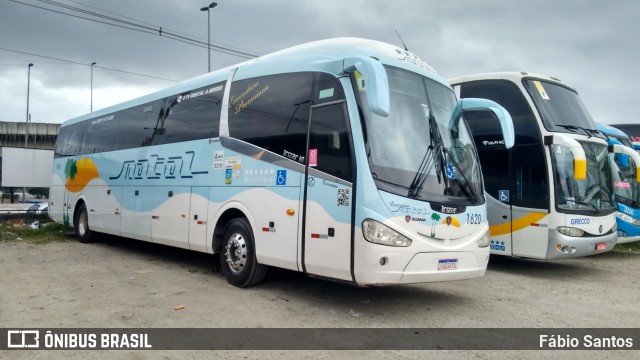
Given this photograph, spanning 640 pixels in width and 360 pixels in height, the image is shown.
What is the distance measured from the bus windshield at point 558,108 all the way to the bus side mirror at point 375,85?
528cm

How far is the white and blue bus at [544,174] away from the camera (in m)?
9.37

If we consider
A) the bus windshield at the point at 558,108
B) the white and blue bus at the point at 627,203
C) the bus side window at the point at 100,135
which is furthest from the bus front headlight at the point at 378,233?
the bus side window at the point at 100,135

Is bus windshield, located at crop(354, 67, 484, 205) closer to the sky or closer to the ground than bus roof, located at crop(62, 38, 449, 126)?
closer to the ground

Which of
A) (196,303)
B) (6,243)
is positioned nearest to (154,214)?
(196,303)

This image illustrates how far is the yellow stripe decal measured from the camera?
9.55 m

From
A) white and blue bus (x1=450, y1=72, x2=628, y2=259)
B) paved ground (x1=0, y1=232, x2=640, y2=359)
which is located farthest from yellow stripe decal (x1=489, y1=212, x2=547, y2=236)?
paved ground (x1=0, y1=232, x2=640, y2=359)

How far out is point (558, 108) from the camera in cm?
999

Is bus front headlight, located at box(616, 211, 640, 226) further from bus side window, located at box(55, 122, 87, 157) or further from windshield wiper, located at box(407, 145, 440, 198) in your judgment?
bus side window, located at box(55, 122, 87, 157)

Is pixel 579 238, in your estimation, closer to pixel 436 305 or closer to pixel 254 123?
pixel 436 305

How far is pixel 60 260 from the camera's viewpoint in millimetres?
10633

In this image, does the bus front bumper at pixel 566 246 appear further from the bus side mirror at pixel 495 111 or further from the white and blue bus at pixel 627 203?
the white and blue bus at pixel 627 203

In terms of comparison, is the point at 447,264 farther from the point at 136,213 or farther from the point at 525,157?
the point at 136,213

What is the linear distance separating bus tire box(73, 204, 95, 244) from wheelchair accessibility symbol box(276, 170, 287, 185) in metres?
8.65

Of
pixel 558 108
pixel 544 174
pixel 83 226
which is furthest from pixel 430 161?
pixel 83 226
